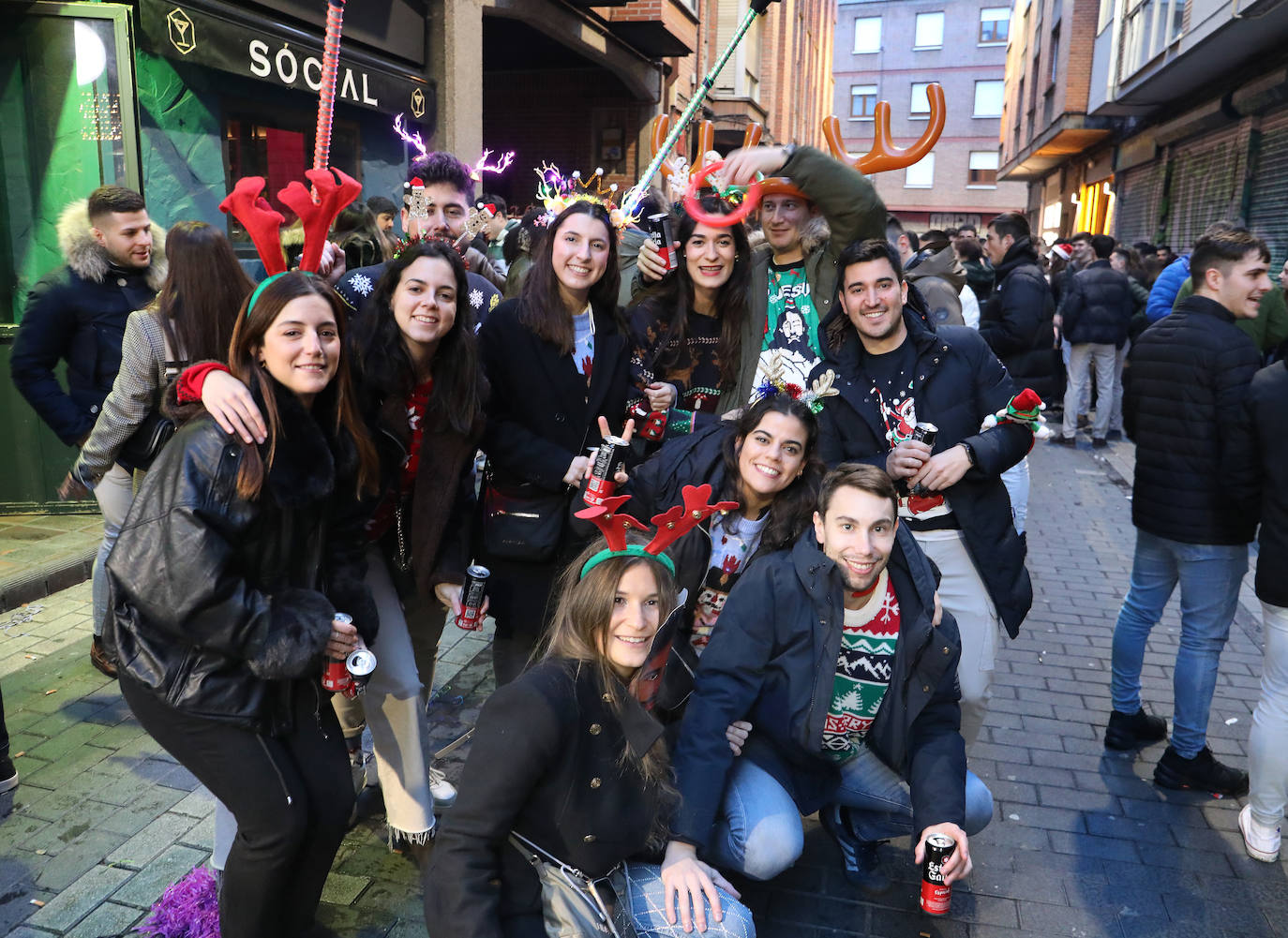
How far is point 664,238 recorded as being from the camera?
12.9 feet

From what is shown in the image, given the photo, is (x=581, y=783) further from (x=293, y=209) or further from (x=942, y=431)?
(x=942, y=431)

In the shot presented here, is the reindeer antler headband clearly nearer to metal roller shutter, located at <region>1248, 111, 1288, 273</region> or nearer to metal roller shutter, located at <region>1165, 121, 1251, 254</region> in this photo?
metal roller shutter, located at <region>1248, 111, 1288, 273</region>

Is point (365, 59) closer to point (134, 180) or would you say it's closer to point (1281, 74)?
point (134, 180)

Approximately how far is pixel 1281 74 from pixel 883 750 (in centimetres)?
1296

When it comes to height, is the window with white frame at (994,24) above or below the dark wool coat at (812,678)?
above

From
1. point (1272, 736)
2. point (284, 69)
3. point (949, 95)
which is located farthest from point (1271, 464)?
point (949, 95)

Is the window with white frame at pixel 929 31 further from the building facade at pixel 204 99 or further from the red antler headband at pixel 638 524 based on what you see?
the red antler headband at pixel 638 524

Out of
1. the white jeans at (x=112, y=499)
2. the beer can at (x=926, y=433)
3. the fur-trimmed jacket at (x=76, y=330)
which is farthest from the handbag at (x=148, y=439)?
the beer can at (x=926, y=433)

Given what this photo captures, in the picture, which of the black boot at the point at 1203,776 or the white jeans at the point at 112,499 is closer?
the black boot at the point at 1203,776

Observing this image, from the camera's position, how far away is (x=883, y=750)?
10.6ft

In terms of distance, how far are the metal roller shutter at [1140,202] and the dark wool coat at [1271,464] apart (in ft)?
56.9

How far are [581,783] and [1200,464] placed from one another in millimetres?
2876

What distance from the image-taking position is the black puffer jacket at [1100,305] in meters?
10.4

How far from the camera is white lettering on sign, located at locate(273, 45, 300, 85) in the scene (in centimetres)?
736
